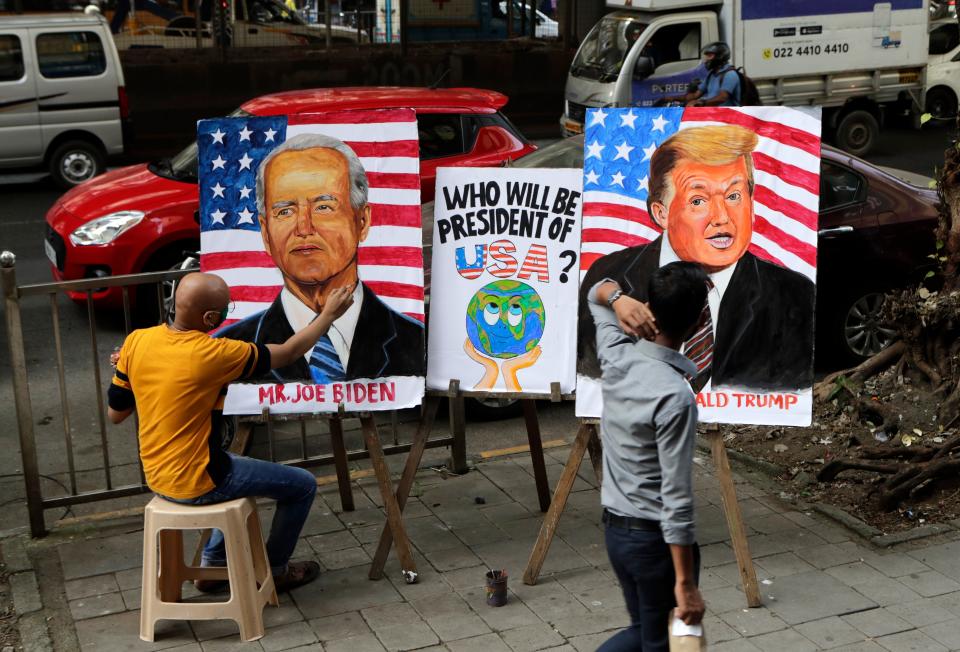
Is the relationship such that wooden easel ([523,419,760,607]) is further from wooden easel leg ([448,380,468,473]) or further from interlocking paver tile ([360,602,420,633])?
wooden easel leg ([448,380,468,473])

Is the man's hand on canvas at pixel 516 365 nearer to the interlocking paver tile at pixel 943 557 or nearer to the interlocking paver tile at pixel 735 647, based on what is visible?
the interlocking paver tile at pixel 735 647

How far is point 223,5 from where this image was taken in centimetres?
2105

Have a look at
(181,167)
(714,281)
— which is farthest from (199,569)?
(181,167)

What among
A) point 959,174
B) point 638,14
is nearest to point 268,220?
point 959,174

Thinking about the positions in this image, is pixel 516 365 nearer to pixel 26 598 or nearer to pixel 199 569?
pixel 199 569

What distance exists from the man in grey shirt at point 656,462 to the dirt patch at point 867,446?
2686 mm

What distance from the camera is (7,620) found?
5.34m

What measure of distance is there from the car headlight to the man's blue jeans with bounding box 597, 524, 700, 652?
703 cm

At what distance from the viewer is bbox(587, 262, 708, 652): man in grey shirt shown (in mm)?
3754

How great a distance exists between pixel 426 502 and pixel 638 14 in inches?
464

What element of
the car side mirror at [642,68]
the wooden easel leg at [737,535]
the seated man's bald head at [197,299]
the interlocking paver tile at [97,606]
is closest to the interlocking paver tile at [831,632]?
the wooden easel leg at [737,535]

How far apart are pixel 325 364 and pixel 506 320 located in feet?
2.93

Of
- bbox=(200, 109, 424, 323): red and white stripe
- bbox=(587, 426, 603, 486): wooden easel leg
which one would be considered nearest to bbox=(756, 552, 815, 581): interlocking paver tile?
bbox=(587, 426, 603, 486): wooden easel leg

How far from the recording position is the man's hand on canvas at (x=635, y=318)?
13.0 ft
